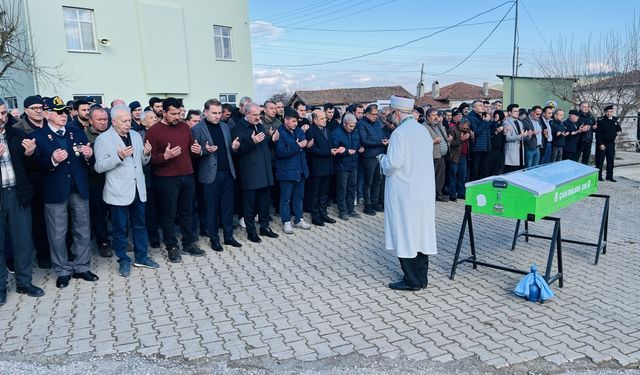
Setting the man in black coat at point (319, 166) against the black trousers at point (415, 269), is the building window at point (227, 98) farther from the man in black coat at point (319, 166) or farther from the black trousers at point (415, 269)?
the black trousers at point (415, 269)

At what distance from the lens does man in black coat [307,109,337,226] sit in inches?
309

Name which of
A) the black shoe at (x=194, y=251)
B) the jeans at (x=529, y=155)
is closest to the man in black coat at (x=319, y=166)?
the black shoe at (x=194, y=251)

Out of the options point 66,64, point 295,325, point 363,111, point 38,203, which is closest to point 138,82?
point 66,64

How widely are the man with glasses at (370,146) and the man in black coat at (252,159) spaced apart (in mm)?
1953

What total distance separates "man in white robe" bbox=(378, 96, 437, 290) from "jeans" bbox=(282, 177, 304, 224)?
2.75 m

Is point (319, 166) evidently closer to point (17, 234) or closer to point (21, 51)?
point (17, 234)

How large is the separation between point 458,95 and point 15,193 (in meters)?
62.1

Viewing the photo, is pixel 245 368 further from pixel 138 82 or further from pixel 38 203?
pixel 138 82

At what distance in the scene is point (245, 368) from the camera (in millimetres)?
3672

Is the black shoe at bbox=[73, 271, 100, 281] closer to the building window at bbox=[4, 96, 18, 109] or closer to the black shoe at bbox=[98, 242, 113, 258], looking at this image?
Result: the black shoe at bbox=[98, 242, 113, 258]

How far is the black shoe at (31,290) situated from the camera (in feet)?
16.9

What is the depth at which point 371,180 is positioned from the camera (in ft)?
28.9

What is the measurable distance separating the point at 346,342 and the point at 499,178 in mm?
2253

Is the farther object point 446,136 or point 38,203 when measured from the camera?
point 446,136
